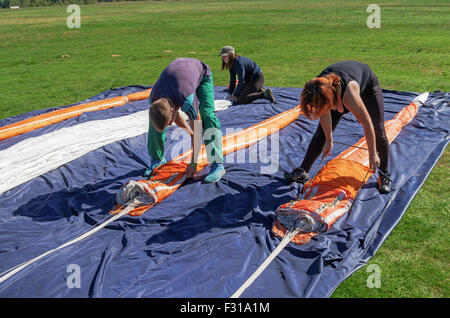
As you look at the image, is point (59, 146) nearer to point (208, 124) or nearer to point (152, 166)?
point (152, 166)

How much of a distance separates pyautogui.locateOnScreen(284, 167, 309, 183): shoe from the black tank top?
42.6 inches

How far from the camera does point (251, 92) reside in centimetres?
773

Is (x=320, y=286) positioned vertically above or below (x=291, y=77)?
below

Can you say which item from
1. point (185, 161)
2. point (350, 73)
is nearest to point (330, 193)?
point (350, 73)

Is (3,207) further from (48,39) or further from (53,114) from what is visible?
(48,39)

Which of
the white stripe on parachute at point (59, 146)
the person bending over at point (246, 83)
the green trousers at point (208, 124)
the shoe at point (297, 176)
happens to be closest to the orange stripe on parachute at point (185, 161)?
the green trousers at point (208, 124)

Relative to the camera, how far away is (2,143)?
19.8 feet

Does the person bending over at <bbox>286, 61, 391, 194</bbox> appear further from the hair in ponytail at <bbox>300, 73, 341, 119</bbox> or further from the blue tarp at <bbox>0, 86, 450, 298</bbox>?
the blue tarp at <bbox>0, 86, 450, 298</bbox>

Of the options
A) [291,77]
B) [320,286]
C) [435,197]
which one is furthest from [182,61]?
[291,77]

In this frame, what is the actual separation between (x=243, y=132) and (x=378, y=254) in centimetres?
308

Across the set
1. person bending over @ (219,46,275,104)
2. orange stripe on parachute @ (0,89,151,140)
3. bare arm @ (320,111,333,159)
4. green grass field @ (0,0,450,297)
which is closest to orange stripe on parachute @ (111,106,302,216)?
person bending over @ (219,46,275,104)

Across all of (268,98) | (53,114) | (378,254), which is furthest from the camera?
(268,98)

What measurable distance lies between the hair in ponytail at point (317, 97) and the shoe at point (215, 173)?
5.15 ft

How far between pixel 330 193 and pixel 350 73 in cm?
114
